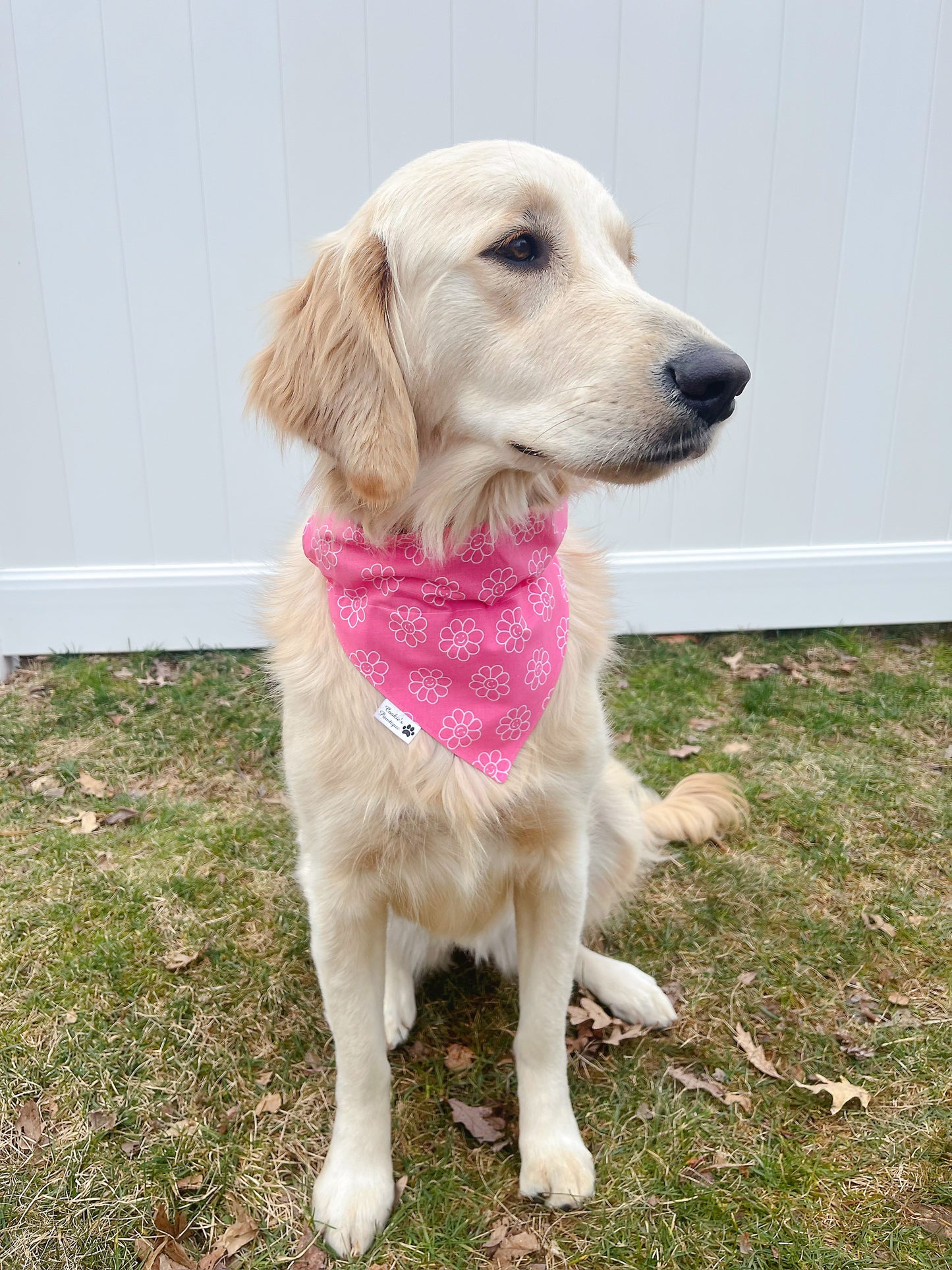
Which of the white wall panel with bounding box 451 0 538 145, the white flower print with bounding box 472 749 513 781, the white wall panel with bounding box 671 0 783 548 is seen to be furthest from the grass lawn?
the white wall panel with bounding box 451 0 538 145

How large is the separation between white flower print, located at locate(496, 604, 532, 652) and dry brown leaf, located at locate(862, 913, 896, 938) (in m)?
1.53

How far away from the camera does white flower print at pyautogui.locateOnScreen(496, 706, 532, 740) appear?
1.58 meters

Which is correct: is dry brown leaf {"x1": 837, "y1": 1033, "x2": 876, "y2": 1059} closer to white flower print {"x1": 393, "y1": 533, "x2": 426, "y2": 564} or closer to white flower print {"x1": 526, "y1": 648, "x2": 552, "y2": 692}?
white flower print {"x1": 526, "y1": 648, "x2": 552, "y2": 692}

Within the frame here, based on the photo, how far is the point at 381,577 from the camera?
5.14 feet

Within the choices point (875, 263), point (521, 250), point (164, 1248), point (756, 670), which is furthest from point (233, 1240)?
point (875, 263)

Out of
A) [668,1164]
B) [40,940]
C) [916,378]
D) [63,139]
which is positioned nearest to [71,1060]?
[40,940]

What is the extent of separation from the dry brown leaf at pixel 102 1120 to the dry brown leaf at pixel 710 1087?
123 cm

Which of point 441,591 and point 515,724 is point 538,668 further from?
point 441,591

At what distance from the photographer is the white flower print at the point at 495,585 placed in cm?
159

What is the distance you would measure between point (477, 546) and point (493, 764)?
0.41 meters

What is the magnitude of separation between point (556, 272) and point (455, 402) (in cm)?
28

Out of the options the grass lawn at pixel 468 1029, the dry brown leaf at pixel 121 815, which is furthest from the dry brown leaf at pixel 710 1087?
the dry brown leaf at pixel 121 815

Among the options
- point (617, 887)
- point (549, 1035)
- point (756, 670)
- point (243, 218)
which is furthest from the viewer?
point (756, 670)

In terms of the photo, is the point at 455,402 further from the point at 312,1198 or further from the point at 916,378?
the point at 916,378
